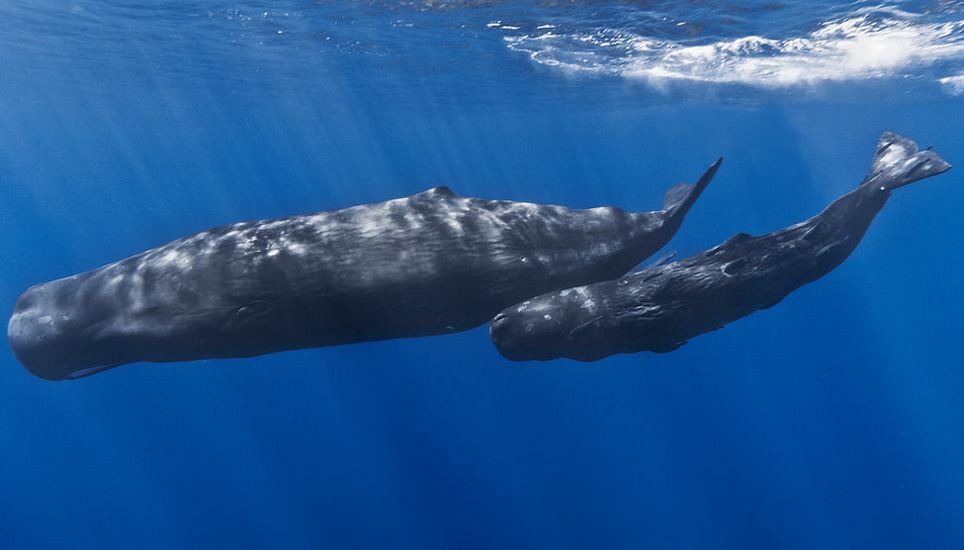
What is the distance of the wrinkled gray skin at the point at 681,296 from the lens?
542 centimetres

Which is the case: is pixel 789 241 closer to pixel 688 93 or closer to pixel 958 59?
pixel 958 59

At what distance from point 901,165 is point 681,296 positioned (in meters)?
2.76

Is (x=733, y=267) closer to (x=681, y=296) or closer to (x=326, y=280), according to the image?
(x=681, y=296)

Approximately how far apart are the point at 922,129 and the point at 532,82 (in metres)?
37.3

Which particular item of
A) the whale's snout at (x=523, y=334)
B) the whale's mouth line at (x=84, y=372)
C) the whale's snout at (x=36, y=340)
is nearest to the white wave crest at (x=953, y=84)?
the whale's snout at (x=523, y=334)

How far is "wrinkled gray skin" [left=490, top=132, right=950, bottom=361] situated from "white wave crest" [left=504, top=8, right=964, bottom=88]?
16061 millimetres

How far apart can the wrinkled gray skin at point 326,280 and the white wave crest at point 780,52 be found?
16626 mm

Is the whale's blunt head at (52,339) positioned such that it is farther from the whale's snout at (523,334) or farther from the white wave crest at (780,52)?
the white wave crest at (780,52)

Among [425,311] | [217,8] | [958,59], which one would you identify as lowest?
[958,59]

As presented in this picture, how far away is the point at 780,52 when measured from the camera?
2475 centimetres

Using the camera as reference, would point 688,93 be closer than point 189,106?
Yes

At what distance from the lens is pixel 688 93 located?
37562mm

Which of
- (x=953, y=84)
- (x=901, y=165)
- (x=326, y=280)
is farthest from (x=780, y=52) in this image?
(x=326, y=280)

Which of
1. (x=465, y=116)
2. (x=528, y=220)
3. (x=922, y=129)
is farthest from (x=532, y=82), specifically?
(x=922, y=129)
